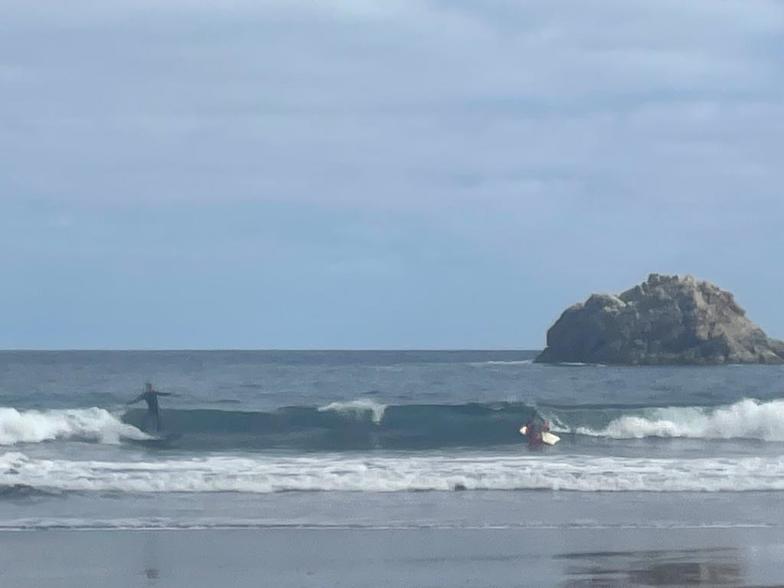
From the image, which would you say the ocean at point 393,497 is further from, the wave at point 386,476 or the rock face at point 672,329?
the rock face at point 672,329

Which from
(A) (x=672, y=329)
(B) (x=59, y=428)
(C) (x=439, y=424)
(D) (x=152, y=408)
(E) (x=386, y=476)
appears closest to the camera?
(E) (x=386, y=476)

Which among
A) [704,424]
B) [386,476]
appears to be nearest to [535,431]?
[704,424]

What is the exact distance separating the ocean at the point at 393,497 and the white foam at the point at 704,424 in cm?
7

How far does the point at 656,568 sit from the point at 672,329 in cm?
7502

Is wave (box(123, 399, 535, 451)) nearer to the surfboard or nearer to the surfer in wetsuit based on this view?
the surfer in wetsuit

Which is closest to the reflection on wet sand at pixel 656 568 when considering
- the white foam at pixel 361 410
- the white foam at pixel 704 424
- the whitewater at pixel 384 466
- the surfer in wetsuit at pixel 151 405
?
the whitewater at pixel 384 466

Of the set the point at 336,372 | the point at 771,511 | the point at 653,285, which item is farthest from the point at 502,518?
the point at 653,285

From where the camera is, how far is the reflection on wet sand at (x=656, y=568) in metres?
12.5

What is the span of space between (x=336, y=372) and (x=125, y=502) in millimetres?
56774

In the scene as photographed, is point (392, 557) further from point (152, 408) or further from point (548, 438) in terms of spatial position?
point (152, 408)

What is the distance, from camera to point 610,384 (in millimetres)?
58594

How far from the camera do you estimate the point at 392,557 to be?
13961 millimetres

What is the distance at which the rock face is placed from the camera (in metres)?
85.2

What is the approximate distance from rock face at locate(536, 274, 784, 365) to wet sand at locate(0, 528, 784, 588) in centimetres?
7093
